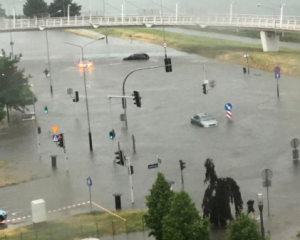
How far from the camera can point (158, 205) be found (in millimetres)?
17062

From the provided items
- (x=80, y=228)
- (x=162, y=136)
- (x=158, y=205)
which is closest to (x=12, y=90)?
(x=162, y=136)

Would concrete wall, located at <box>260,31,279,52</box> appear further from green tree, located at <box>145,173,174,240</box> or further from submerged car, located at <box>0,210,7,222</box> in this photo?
green tree, located at <box>145,173,174,240</box>

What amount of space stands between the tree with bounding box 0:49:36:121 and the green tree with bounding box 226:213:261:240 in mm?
23564

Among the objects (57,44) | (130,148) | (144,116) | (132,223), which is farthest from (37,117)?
(57,44)

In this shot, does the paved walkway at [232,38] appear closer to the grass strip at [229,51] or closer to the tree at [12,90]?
the grass strip at [229,51]

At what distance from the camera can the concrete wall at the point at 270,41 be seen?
5609 cm

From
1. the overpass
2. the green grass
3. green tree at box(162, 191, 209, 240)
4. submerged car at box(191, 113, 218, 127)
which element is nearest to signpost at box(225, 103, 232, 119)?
submerged car at box(191, 113, 218, 127)

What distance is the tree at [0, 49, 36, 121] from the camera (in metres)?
38.4

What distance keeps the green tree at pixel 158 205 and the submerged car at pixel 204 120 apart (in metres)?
15.8

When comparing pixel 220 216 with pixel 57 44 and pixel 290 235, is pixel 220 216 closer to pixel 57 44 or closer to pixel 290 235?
pixel 290 235

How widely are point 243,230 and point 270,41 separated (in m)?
42.4

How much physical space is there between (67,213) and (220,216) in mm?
4909

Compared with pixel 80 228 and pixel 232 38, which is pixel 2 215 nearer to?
pixel 80 228

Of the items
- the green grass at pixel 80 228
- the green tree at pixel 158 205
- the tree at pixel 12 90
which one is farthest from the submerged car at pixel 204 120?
the green tree at pixel 158 205
